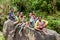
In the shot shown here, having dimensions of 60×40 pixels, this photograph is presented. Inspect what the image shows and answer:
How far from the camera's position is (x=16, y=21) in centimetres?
1085

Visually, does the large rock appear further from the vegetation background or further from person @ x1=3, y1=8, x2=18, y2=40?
the vegetation background

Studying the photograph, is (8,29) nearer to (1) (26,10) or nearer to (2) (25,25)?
(2) (25,25)

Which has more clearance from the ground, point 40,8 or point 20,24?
point 20,24

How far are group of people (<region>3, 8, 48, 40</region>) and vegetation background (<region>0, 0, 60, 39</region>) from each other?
3315 mm

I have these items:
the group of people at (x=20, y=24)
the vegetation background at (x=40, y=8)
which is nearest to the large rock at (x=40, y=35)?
the group of people at (x=20, y=24)

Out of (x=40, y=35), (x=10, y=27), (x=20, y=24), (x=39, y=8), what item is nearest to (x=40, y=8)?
(x=39, y=8)

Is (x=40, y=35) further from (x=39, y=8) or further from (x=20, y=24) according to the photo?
(x=39, y=8)

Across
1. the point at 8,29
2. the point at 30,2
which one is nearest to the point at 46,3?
the point at 30,2

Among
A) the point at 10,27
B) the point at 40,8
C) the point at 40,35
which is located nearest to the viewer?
the point at 40,35

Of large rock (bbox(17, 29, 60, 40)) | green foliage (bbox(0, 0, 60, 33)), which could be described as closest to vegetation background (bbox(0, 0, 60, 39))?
green foliage (bbox(0, 0, 60, 33))

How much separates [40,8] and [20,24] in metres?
5.75

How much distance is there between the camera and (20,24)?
34.4 ft

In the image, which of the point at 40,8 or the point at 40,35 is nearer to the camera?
the point at 40,35

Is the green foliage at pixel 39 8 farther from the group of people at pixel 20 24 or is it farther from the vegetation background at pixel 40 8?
the group of people at pixel 20 24
